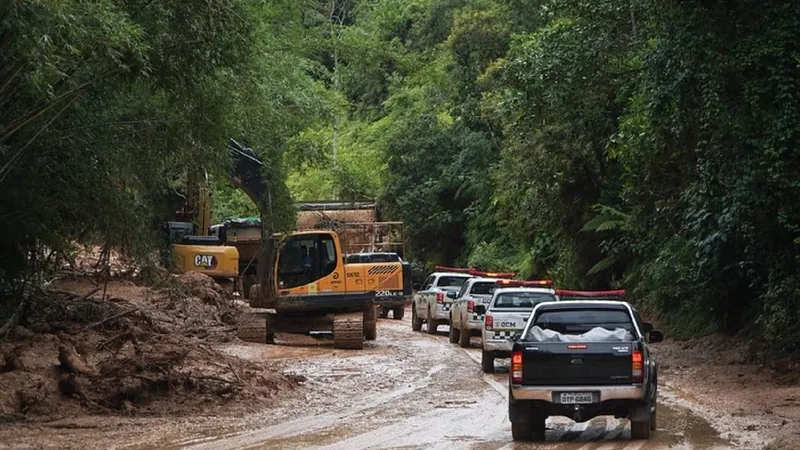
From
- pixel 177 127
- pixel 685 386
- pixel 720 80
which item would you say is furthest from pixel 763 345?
pixel 177 127

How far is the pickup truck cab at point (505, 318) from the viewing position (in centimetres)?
2441

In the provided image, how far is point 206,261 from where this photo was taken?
36000mm

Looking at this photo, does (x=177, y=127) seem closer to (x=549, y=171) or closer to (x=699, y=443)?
(x=699, y=443)

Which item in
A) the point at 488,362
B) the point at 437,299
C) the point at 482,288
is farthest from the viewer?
the point at 437,299

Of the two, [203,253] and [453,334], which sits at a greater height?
[203,253]

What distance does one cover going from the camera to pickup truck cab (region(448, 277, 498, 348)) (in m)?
30.2

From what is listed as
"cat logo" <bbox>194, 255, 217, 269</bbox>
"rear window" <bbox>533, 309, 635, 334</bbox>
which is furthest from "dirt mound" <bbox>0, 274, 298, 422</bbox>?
"cat logo" <bbox>194, 255, 217, 269</bbox>

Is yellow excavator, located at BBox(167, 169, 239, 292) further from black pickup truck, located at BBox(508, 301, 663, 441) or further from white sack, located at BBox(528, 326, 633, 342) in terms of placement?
black pickup truck, located at BBox(508, 301, 663, 441)

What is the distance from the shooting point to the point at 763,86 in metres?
19.3

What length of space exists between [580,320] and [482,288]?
1514 cm

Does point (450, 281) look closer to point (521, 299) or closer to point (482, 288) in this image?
point (482, 288)

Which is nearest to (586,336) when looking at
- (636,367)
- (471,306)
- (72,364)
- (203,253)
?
(636,367)

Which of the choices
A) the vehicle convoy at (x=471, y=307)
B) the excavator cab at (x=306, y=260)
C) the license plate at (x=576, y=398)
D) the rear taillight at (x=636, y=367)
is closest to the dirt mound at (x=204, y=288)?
the excavator cab at (x=306, y=260)

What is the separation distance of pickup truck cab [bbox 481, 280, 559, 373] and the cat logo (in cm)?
1293
